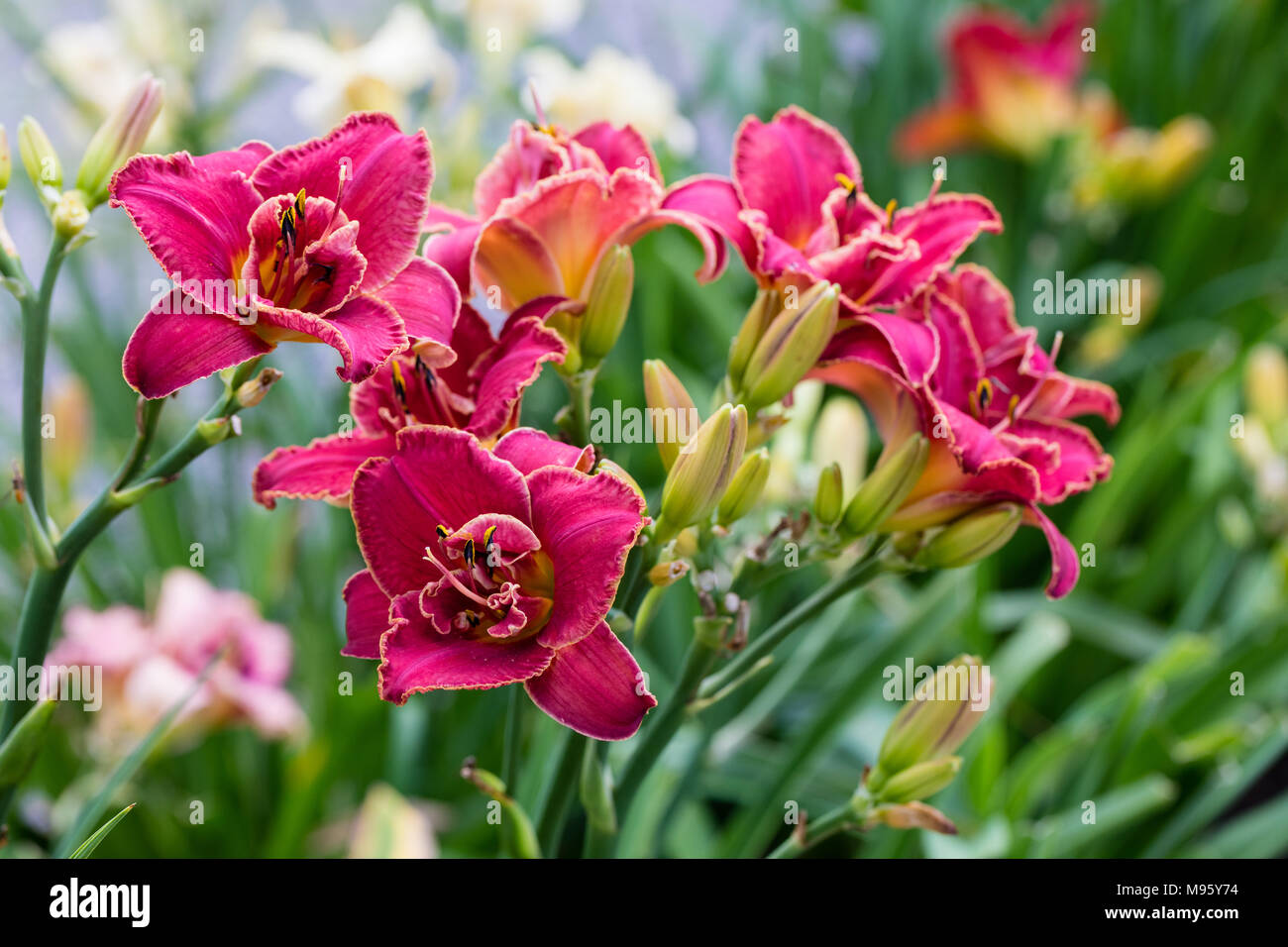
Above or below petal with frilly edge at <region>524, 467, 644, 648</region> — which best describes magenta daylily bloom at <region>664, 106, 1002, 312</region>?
above

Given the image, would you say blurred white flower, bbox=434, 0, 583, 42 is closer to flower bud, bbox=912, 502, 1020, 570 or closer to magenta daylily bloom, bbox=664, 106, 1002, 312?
magenta daylily bloom, bbox=664, 106, 1002, 312

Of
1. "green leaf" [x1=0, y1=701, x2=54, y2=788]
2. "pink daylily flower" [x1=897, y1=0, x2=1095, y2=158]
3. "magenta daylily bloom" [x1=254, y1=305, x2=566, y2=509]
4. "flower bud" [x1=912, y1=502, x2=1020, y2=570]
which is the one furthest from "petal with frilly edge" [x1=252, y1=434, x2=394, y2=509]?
"pink daylily flower" [x1=897, y1=0, x2=1095, y2=158]

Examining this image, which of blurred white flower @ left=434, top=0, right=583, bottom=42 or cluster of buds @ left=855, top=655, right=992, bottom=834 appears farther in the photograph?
blurred white flower @ left=434, top=0, right=583, bottom=42

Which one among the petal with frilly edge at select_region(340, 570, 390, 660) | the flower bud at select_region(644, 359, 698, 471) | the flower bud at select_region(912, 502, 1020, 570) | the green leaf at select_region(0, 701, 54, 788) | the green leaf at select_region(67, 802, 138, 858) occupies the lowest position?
the green leaf at select_region(67, 802, 138, 858)

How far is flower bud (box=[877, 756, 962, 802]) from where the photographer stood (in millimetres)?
442

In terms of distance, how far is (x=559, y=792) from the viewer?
1.46 feet

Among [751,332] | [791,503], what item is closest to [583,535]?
[751,332]

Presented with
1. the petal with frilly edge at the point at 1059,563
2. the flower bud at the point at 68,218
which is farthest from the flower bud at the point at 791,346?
the flower bud at the point at 68,218

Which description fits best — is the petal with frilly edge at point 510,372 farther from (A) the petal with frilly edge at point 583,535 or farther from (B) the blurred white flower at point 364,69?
(B) the blurred white flower at point 364,69

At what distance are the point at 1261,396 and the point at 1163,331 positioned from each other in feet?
1.40

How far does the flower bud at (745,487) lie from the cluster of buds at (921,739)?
121 millimetres

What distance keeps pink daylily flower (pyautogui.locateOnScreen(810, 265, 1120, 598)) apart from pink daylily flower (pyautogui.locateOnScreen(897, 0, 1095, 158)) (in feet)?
3.24

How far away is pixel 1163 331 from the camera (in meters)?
1.34

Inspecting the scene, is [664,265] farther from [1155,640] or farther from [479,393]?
[479,393]
